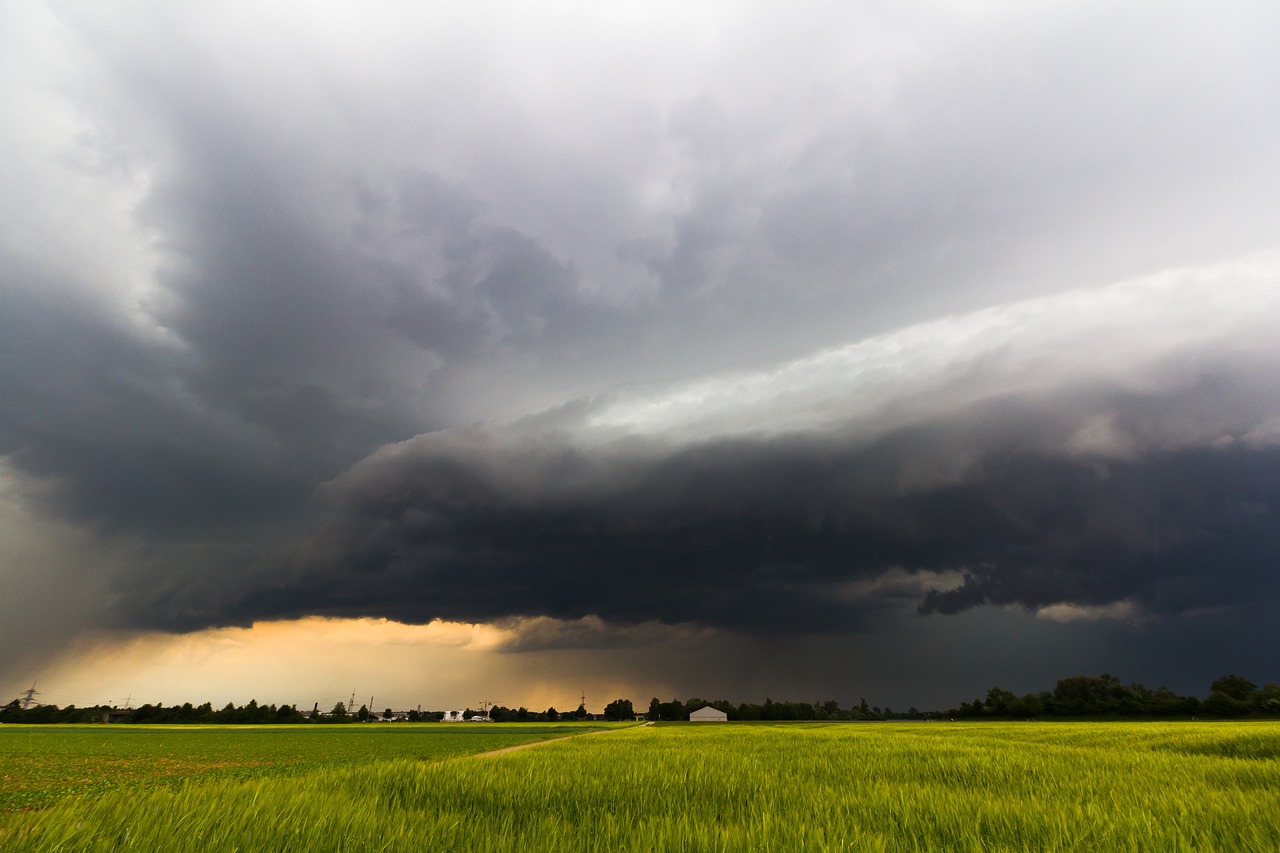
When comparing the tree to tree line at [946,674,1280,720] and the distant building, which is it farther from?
the distant building

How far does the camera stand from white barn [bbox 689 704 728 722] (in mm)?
182625

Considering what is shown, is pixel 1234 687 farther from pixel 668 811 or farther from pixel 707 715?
pixel 668 811

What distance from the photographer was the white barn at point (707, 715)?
183m

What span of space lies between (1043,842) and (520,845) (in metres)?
4.43

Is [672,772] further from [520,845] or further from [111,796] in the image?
[111,796]

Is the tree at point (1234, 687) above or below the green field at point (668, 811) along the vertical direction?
below

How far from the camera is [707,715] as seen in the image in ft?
614

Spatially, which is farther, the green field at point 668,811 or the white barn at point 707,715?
the white barn at point 707,715

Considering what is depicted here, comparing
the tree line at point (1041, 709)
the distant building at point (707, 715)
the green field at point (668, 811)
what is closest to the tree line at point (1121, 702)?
the tree line at point (1041, 709)

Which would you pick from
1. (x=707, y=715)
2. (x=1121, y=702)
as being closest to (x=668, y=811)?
(x=1121, y=702)

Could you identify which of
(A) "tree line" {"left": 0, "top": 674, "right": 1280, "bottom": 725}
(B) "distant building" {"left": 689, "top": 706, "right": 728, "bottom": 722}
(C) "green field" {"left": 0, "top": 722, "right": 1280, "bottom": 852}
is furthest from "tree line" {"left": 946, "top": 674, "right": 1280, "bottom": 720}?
(C) "green field" {"left": 0, "top": 722, "right": 1280, "bottom": 852}

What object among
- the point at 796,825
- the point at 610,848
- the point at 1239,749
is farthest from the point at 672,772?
the point at 1239,749

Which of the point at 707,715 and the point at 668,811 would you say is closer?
the point at 668,811

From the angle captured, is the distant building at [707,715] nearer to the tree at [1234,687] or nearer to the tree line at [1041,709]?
the tree line at [1041,709]
